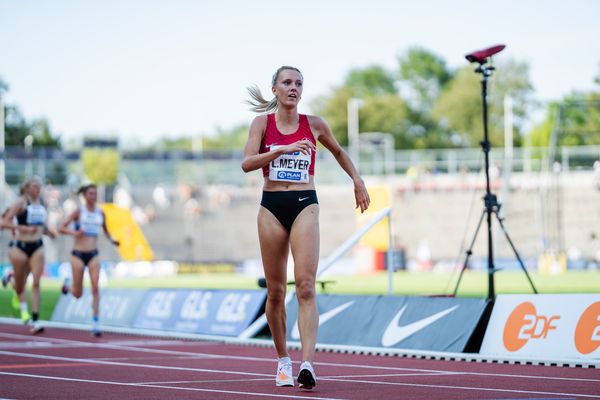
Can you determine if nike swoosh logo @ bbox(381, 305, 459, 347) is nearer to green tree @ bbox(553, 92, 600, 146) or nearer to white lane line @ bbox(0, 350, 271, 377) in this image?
white lane line @ bbox(0, 350, 271, 377)

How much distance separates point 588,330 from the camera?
36.6 ft

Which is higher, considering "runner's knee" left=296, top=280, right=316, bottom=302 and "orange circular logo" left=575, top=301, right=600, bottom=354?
"runner's knee" left=296, top=280, right=316, bottom=302

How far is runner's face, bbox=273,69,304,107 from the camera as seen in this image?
8.93 metres

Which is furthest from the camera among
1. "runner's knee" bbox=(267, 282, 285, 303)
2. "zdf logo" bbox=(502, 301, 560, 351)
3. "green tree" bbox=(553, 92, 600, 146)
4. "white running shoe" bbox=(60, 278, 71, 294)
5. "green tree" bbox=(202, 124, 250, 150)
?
"green tree" bbox=(202, 124, 250, 150)

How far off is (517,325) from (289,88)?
175 inches

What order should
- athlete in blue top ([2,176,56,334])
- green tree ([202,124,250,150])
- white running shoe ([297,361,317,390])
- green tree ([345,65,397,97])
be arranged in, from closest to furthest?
white running shoe ([297,361,317,390]), athlete in blue top ([2,176,56,334]), green tree ([345,65,397,97]), green tree ([202,124,250,150])

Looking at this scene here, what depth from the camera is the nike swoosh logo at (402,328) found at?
13.1 m

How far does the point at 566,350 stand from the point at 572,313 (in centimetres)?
39

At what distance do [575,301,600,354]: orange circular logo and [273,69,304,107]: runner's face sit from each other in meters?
4.11

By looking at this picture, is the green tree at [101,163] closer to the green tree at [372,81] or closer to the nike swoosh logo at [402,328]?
the green tree at [372,81]

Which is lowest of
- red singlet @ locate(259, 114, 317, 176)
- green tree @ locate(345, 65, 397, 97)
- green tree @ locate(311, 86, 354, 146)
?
red singlet @ locate(259, 114, 317, 176)

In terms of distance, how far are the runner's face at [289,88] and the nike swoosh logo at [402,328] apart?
Result: 4.78 meters

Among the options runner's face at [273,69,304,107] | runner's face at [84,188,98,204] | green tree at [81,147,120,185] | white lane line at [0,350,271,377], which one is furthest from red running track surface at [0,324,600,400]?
green tree at [81,147,120,185]

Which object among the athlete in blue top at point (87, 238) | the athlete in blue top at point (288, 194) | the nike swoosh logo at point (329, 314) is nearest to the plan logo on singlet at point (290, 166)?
the athlete in blue top at point (288, 194)
